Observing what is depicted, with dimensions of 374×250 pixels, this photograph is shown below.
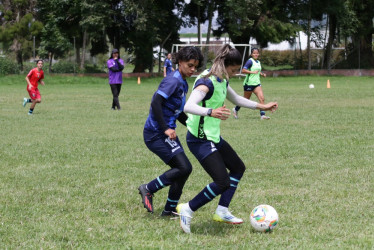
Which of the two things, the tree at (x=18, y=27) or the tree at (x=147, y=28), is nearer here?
the tree at (x=147, y=28)

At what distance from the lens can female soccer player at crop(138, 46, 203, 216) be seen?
17.4ft

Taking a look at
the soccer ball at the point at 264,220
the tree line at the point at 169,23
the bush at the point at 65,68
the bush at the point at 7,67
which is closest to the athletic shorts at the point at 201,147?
the soccer ball at the point at 264,220

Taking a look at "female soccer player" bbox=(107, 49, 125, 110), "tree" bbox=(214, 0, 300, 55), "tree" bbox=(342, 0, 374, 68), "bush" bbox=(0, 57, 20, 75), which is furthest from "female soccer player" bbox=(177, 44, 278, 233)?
"tree" bbox=(342, 0, 374, 68)

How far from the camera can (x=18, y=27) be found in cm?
3881

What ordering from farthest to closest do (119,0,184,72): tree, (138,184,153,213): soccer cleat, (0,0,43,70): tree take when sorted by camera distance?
(0,0,43,70): tree < (119,0,184,72): tree < (138,184,153,213): soccer cleat

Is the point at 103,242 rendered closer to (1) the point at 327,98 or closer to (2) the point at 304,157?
(2) the point at 304,157

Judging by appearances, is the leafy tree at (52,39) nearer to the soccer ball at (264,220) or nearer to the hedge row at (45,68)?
the hedge row at (45,68)

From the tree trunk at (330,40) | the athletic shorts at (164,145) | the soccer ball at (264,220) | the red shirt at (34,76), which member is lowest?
the soccer ball at (264,220)

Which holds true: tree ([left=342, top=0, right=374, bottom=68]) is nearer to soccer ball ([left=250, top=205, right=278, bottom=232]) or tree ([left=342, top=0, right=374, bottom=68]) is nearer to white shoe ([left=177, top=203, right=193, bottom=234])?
soccer ball ([left=250, top=205, right=278, bottom=232])

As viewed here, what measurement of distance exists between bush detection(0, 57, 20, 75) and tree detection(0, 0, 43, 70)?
714mm

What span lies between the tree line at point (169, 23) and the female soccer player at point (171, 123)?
3173 cm

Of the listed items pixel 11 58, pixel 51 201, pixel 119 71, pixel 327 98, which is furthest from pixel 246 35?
pixel 51 201

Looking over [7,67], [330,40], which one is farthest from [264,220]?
[330,40]

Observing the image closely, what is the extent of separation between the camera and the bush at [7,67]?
37.0 metres
